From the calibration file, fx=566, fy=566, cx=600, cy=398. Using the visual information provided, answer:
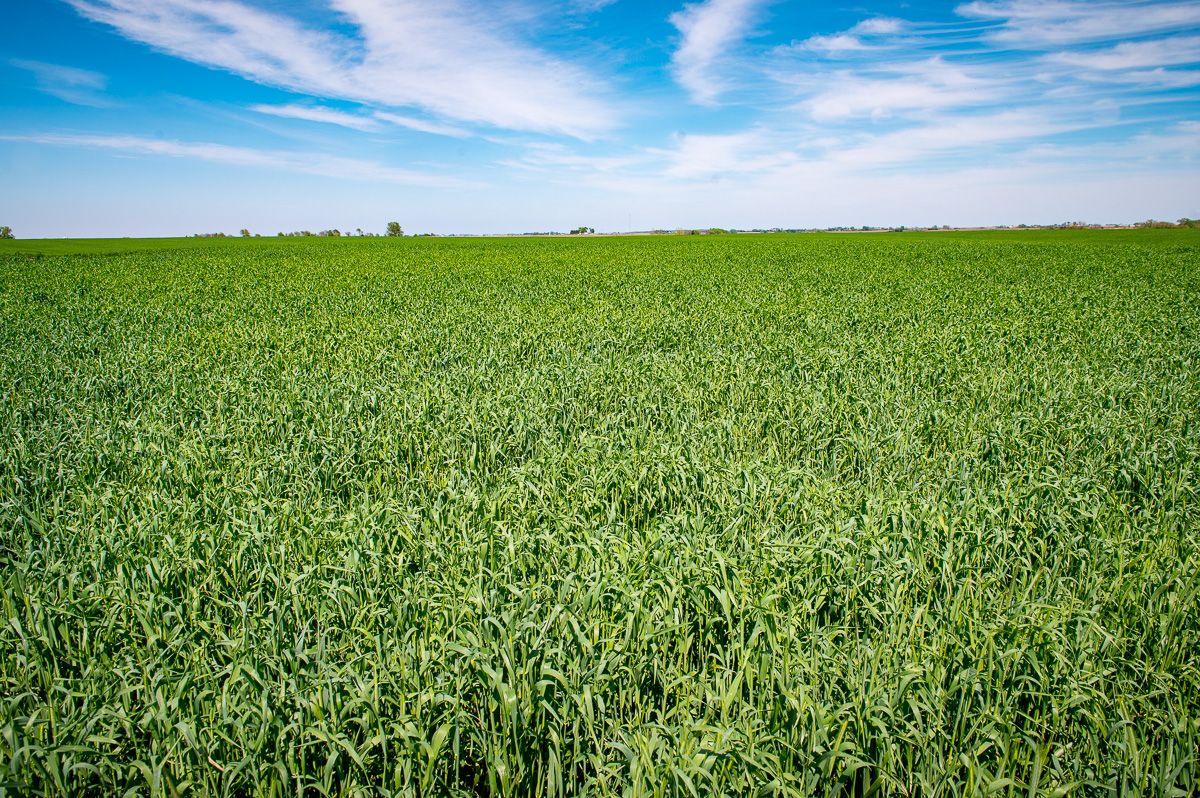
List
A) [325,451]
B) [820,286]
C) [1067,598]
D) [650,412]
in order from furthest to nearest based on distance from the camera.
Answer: [820,286] < [650,412] < [325,451] < [1067,598]

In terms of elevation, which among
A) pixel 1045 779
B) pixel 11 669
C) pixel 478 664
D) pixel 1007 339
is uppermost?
pixel 1007 339

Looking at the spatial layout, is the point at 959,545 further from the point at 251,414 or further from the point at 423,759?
the point at 251,414

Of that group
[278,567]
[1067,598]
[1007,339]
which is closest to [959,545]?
[1067,598]

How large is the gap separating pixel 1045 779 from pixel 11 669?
504 cm

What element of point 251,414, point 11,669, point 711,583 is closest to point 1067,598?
point 711,583

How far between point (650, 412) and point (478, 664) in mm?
4691

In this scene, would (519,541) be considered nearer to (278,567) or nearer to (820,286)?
(278,567)

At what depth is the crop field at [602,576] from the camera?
2434 mm

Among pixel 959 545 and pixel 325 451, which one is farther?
pixel 325 451

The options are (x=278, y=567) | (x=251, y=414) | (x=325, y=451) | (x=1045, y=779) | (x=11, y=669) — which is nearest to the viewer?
(x=1045, y=779)

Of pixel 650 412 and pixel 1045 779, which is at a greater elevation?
pixel 650 412

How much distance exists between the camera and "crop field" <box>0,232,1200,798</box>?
243cm

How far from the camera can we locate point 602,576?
11.1 feet

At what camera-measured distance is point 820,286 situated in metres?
18.6
